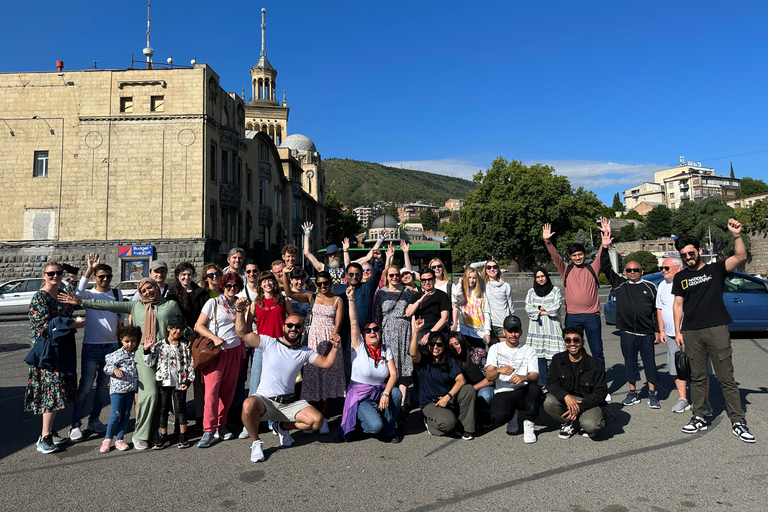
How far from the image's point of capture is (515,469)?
15.0 feet

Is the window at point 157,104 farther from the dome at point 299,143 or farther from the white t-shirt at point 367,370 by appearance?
the dome at point 299,143

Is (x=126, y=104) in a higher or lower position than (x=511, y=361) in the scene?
higher

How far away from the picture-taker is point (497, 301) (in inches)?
269

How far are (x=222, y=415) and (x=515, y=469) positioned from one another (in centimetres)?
301

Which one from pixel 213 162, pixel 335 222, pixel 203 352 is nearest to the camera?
pixel 203 352

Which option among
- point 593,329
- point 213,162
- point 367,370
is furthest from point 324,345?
point 213,162

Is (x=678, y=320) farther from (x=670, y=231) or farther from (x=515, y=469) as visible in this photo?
(x=670, y=231)

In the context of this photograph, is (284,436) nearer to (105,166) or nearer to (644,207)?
(105,166)

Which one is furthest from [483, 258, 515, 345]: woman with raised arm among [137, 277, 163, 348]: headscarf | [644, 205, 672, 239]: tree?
[644, 205, 672, 239]: tree

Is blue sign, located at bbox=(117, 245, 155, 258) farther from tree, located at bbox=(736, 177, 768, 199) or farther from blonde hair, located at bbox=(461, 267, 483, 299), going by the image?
tree, located at bbox=(736, 177, 768, 199)

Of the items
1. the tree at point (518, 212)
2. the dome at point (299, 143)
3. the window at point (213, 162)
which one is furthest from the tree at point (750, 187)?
the window at point (213, 162)

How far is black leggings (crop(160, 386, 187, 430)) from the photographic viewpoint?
5.25m

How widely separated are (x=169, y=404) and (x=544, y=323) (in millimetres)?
4434

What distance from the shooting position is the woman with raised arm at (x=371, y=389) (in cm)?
538
